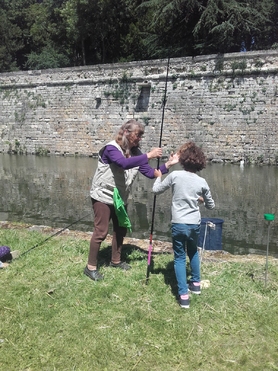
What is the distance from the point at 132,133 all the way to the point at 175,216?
3.10 feet

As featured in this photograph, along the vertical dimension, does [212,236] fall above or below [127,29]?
below

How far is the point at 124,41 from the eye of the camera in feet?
83.3

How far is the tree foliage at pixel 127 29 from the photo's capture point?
1698cm

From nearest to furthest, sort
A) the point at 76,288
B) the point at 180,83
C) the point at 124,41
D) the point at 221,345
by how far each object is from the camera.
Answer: the point at 221,345 < the point at 76,288 < the point at 180,83 < the point at 124,41

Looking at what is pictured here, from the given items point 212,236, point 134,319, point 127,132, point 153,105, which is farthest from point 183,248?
point 153,105

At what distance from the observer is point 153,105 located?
1697cm

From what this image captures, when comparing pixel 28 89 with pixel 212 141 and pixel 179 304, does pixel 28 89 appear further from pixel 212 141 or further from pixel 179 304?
pixel 179 304

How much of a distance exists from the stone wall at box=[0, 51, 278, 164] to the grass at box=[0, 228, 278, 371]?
1175 cm

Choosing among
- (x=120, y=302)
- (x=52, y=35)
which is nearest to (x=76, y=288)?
(x=120, y=302)

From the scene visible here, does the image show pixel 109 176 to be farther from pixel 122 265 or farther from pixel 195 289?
pixel 195 289

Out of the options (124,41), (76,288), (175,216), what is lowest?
(76,288)

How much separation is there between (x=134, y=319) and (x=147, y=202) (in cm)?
544

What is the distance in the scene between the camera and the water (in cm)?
605

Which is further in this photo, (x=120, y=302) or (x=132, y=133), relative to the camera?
(x=132, y=133)
